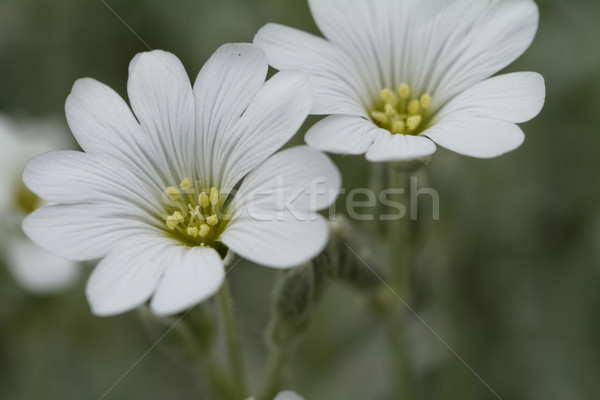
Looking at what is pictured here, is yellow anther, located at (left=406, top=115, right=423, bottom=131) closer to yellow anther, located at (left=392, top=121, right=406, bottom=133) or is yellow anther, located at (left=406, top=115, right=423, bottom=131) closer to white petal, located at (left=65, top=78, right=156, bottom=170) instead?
yellow anther, located at (left=392, top=121, right=406, bottom=133)

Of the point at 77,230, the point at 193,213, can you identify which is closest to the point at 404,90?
the point at 193,213

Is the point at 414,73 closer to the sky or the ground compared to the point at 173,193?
closer to the sky

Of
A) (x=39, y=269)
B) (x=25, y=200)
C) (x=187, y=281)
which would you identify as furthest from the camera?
(x=25, y=200)

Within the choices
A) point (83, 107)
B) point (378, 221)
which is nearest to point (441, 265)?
point (378, 221)

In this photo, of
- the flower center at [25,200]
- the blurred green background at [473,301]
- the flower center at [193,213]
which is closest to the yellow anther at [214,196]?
the flower center at [193,213]

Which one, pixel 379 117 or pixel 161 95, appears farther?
pixel 379 117

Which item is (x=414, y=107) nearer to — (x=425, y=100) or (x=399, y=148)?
(x=425, y=100)
